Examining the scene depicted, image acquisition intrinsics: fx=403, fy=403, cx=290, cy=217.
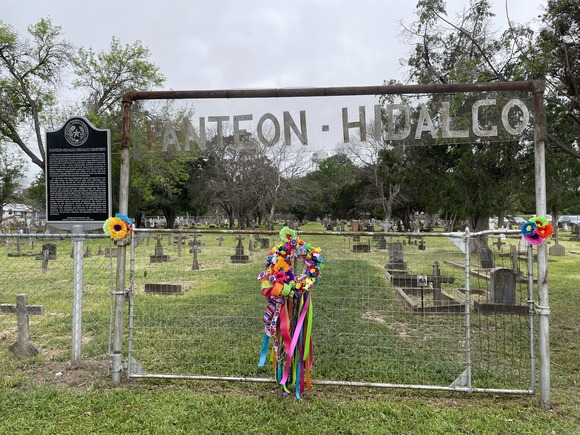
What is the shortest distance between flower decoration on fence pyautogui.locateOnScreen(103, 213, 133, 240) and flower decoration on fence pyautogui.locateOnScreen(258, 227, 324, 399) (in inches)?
62.5

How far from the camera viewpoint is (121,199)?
4.73 metres

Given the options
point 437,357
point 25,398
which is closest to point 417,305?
point 437,357

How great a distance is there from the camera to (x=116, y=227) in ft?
14.2

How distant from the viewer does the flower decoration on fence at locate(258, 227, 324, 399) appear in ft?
13.6

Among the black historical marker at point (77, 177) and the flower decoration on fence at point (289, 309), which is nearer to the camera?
the flower decoration on fence at point (289, 309)

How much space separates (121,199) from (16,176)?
50068mm

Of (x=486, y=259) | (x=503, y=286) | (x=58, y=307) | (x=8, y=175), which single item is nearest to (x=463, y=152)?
(x=486, y=259)

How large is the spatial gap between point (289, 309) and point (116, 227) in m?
2.06

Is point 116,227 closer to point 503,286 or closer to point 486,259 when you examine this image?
point 503,286

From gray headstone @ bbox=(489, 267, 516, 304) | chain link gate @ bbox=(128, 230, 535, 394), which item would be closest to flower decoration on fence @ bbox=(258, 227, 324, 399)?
chain link gate @ bbox=(128, 230, 535, 394)

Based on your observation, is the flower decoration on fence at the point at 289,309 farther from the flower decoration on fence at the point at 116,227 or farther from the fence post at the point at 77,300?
the fence post at the point at 77,300

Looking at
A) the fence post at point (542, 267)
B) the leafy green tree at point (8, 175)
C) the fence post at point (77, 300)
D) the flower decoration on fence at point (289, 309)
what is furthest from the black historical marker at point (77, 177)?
the leafy green tree at point (8, 175)

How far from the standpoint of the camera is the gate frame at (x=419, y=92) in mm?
4000

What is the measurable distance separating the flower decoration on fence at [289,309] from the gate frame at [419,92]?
157 cm
